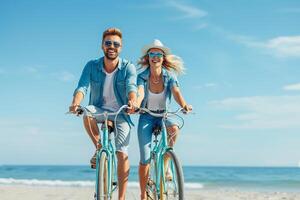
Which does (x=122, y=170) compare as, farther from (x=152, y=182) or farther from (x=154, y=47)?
(x=154, y=47)

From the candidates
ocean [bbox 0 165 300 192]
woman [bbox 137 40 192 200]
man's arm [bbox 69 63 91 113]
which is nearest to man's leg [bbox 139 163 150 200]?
woman [bbox 137 40 192 200]

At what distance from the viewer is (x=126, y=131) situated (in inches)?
212

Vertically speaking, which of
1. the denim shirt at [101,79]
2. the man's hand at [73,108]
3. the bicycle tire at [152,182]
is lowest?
the bicycle tire at [152,182]

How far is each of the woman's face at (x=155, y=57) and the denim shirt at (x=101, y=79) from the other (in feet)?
0.99

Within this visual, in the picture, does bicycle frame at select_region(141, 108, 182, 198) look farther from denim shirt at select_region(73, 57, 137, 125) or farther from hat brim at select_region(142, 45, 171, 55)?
hat brim at select_region(142, 45, 171, 55)

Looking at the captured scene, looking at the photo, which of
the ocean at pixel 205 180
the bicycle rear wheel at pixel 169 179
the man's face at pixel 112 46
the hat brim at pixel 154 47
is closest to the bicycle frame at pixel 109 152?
the bicycle rear wheel at pixel 169 179

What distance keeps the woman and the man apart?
0.26 m

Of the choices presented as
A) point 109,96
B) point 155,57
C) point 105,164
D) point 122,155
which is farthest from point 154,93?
point 105,164

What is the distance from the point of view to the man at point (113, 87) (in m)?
5.31

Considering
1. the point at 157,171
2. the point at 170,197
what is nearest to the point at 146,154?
the point at 157,171

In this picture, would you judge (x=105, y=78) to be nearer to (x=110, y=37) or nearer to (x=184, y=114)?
(x=110, y=37)

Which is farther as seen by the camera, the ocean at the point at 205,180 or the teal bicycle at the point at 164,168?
the ocean at the point at 205,180

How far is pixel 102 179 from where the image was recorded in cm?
462

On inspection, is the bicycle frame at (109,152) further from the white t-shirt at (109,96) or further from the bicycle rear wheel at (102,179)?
the white t-shirt at (109,96)
